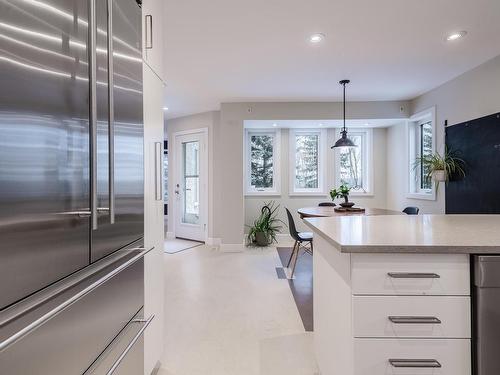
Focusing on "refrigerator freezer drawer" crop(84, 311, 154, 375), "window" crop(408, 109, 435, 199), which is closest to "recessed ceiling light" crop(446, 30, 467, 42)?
"window" crop(408, 109, 435, 199)

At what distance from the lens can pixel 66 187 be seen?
0.87 metres

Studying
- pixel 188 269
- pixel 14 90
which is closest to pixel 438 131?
pixel 188 269

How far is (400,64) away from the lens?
329 centimetres

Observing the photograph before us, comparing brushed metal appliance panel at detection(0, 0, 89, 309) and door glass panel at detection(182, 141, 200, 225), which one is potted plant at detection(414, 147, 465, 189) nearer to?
door glass panel at detection(182, 141, 200, 225)

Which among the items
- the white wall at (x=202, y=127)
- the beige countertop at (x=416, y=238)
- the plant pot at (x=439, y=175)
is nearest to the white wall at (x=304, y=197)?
the white wall at (x=202, y=127)

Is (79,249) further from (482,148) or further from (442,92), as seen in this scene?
(442,92)

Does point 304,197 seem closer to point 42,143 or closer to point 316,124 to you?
point 316,124

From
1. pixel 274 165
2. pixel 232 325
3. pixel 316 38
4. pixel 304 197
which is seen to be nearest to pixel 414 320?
pixel 232 325

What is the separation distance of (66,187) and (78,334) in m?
0.50

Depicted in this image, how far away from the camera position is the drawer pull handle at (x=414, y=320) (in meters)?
1.08

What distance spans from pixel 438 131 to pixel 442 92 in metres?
0.55

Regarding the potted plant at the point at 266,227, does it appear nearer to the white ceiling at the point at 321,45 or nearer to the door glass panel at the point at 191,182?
the door glass panel at the point at 191,182

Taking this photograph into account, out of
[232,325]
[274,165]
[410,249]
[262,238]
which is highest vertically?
[274,165]

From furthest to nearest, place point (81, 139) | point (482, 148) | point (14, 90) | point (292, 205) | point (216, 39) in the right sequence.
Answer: point (292, 205)
point (482, 148)
point (216, 39)
point (81, 139)
point (14, 90)
